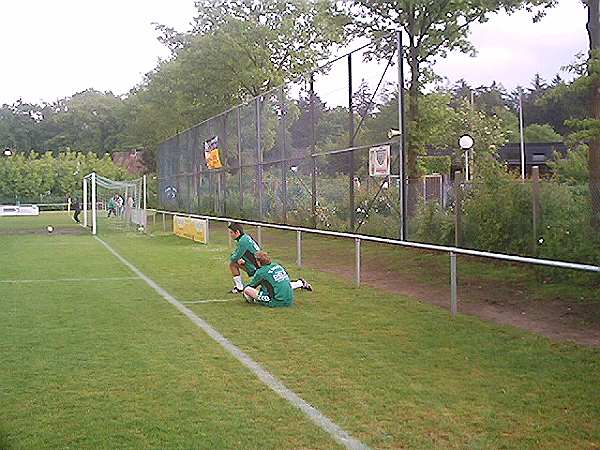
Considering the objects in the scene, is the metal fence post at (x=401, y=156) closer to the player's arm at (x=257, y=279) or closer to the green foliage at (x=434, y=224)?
the green foliage at (x=434, y=224)

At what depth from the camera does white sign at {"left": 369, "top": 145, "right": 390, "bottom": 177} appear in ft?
55.4

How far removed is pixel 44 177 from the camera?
84.8 m

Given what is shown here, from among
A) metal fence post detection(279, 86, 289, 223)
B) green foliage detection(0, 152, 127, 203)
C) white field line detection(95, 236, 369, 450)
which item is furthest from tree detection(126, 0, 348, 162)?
green foliage detection(0, 152, 127, 203)

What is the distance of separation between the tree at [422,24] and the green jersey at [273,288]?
448 inches

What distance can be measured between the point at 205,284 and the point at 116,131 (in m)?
93.2

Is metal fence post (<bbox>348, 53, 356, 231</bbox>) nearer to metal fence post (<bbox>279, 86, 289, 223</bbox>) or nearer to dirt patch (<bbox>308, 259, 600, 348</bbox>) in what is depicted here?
dirt patch (<bbox>308, 259, 600, 348</bbox>)

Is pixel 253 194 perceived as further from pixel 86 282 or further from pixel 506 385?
pixel 506 385

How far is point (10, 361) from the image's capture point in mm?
8719

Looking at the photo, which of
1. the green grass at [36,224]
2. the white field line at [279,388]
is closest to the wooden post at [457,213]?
the white field line at [279,388]

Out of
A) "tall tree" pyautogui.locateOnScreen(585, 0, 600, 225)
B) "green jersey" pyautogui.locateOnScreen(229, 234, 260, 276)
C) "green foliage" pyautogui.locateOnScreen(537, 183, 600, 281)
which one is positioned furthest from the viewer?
"green jersey" pyautogui.locateOnScreen(229, 234, 260, 276)

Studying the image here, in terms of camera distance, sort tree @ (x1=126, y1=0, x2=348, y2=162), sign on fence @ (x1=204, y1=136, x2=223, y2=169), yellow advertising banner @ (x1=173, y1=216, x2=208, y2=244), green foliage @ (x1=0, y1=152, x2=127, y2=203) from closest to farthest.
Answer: yellow advertising banner @ (x1=173, y1=216, x2=208, y2=244) → sign on fence @ (x1=204, y1=136, x2=223, y2=169) → tree @ (x1=126, y1=0, x2=348, y2=162) → green foliage @ (x1=0, y1=152, x2=127, y2=203)

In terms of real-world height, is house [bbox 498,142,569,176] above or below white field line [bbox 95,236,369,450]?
above

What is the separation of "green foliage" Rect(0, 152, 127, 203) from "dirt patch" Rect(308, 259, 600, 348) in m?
70.1

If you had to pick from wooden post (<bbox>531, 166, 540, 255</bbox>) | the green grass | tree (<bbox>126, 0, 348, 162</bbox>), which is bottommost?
the green grass
